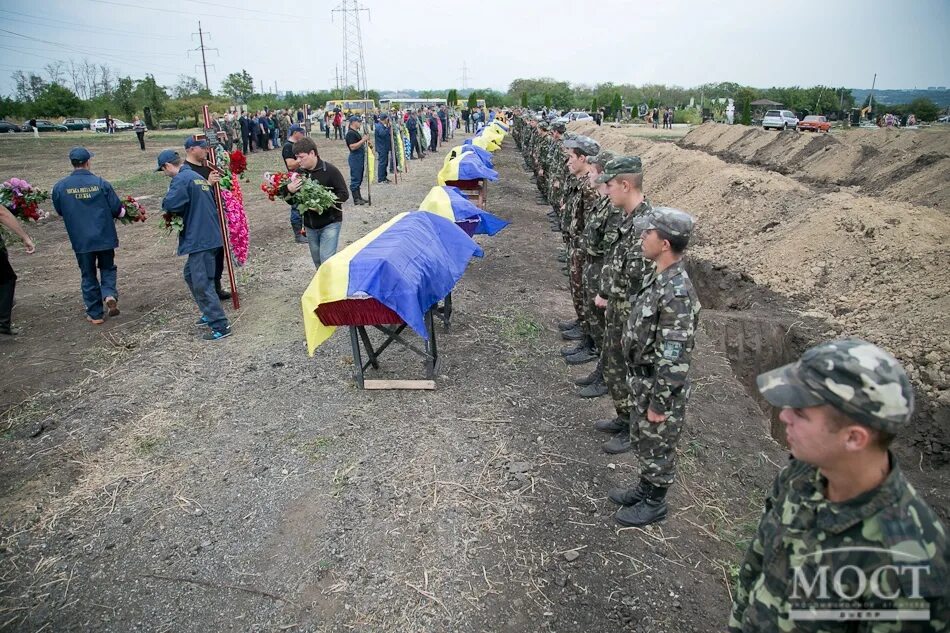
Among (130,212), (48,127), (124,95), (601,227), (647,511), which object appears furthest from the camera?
(124,95)

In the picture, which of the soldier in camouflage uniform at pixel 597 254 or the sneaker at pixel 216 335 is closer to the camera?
the soldier in camouflage uniform at pixel 597 254

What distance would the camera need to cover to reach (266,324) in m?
6.64

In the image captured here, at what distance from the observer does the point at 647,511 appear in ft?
11.4

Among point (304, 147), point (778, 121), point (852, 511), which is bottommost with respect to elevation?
point (852, 511)

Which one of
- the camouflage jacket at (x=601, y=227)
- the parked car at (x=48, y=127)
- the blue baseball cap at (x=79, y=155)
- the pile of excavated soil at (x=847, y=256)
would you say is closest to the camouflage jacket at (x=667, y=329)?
the camouflage jacket at (x=601, y=227)

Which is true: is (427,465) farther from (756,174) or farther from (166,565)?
(756,174)

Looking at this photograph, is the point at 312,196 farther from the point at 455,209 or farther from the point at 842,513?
the point at 842,513

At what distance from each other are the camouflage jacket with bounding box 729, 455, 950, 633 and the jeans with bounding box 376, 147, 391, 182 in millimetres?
16887

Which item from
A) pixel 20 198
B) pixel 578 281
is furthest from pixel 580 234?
pixel 20 198

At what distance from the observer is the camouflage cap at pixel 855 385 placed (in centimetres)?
143

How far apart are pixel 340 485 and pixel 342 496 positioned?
0.13 meters

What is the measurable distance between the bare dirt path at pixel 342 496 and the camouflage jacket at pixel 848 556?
1.34 m

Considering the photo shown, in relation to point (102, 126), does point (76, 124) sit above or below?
above

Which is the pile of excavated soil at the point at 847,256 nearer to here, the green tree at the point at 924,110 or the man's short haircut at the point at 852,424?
the man's short haircut at the point at 852,424
